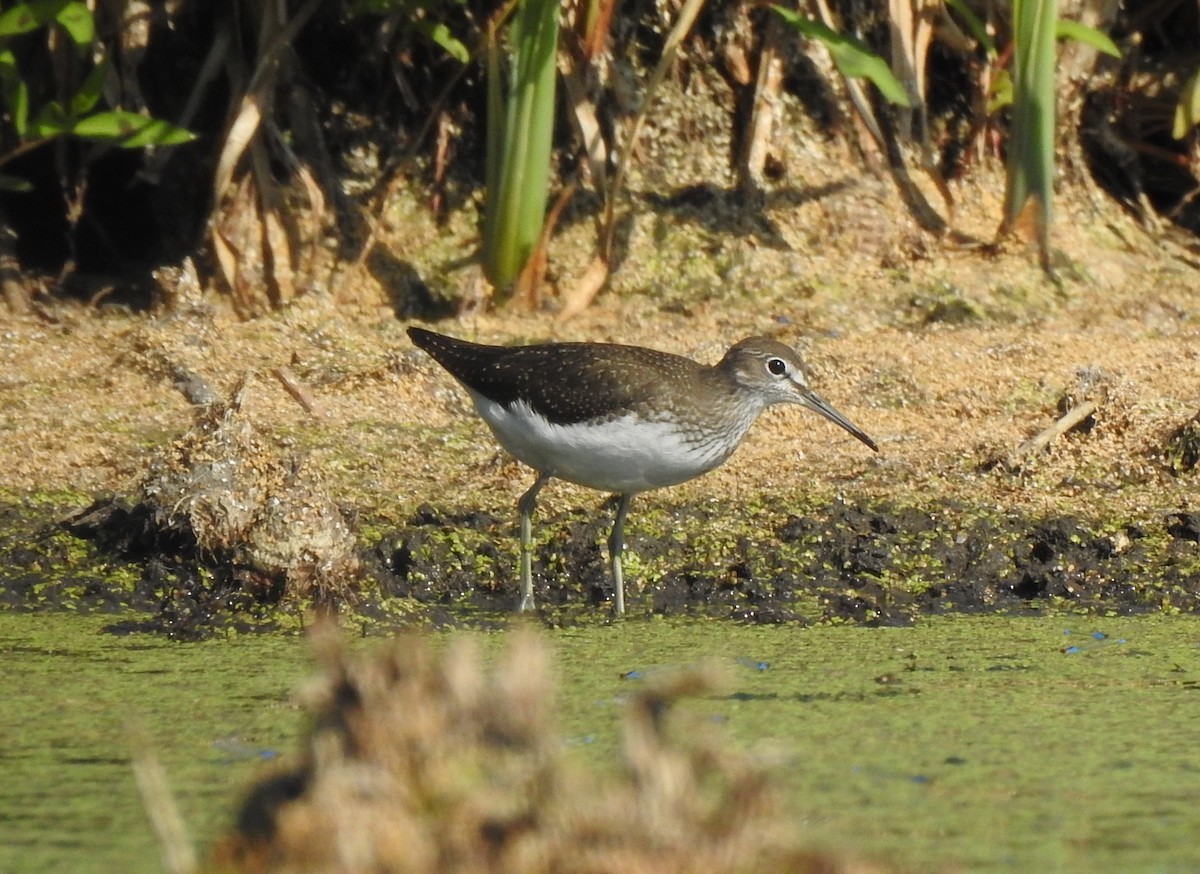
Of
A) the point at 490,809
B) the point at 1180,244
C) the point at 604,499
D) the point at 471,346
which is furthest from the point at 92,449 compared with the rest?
the point at 1180,244

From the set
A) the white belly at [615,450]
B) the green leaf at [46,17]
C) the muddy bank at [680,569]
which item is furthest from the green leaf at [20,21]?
the white belly at [615,450]

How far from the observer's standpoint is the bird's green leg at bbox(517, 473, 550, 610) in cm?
626

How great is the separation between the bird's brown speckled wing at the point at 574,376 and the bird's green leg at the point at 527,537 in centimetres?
28

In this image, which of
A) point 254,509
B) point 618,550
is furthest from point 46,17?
point 618,550

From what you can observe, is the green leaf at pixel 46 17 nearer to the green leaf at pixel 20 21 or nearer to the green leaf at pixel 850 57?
the green leaf at pixel 20 21

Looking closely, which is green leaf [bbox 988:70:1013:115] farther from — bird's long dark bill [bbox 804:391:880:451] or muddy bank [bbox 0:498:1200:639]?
muddy bank [bbox 0:498:1200:639]

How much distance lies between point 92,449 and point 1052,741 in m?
3.88

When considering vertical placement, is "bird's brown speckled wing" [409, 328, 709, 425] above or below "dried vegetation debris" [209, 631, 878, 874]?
above

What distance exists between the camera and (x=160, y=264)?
8812 mm

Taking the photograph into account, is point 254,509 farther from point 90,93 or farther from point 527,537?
point 90,93

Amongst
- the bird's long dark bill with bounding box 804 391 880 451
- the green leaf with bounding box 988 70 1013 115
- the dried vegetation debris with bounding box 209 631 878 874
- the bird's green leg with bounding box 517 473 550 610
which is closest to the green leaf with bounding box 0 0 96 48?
the bird's green leg with bounding box 517 473 550 610

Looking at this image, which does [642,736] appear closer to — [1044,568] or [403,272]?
[1044,568]

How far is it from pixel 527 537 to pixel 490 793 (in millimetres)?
→ 3395

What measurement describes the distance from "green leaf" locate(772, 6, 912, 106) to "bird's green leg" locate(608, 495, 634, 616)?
2.29m
